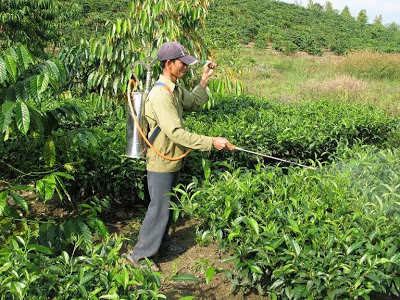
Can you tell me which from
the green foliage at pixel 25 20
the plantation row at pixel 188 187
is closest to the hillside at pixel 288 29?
the green foliage at pixel 25 20

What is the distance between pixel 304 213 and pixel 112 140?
1991mm

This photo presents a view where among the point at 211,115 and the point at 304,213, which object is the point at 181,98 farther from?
the point at 211,115

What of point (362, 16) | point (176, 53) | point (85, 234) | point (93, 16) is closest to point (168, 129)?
point (176, 53)

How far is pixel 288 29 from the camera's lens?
28.7 meters

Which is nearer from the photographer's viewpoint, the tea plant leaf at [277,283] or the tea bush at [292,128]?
the tea plant leaf at [277,283]

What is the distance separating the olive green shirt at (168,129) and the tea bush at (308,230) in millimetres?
304

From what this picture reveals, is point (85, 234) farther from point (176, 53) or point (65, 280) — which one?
point (176, 53)

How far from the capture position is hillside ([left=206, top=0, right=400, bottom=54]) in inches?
955

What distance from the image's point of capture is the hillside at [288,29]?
24.3 m

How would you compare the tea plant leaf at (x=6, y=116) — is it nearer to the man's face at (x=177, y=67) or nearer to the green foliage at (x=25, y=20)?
the man's face at (x=177, y=67)

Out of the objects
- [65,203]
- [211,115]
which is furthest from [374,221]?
[211,115]

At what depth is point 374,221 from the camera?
7.20 ft

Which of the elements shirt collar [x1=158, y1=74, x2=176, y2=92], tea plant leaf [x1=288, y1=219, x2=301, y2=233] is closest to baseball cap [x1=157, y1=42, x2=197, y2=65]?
shirt collar [x1=158, y1=74, x2=176, y2=92]

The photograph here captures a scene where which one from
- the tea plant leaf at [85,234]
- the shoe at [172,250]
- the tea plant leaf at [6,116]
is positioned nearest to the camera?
the tea plant leaf at [6,116]
